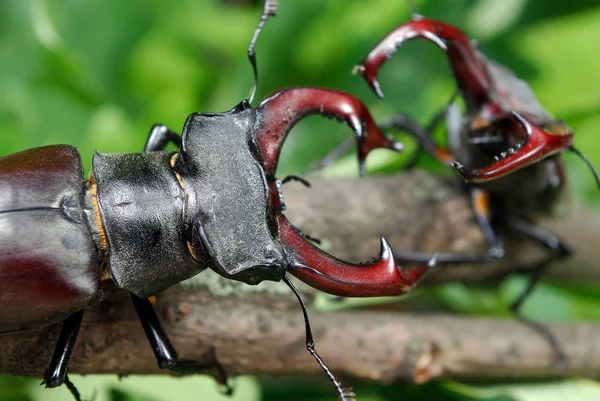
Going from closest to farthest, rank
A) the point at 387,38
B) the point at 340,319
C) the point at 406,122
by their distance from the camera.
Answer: the point at 387,38
the point at 340,319
the point at 406,122

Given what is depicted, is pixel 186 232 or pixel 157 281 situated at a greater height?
pixel 186 232

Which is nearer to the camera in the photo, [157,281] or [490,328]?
[157,281]

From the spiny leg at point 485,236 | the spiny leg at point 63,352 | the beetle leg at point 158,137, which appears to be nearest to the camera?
the spiny leg at point 63,352

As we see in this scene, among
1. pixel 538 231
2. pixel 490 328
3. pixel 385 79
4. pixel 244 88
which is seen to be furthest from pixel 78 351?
pixel 385 79

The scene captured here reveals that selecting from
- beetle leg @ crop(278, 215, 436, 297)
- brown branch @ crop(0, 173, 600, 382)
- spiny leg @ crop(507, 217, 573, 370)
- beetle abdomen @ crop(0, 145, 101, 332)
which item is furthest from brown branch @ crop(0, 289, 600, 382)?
beetle leg @ crop(278, 215, 436, 297)

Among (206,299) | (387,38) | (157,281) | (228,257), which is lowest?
(206,299)

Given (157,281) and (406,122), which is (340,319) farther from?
(406,122)

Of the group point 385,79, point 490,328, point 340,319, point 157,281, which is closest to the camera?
point 157,281

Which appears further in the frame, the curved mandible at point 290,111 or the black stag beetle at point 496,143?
the black stag beetle at point 496,143

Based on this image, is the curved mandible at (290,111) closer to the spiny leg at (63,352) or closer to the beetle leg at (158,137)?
the beetle leg at (158,137)

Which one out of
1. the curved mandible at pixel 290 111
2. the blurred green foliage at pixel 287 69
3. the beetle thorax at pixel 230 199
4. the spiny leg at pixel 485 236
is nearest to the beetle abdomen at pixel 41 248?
the beetle thorax at pixel 230 199
